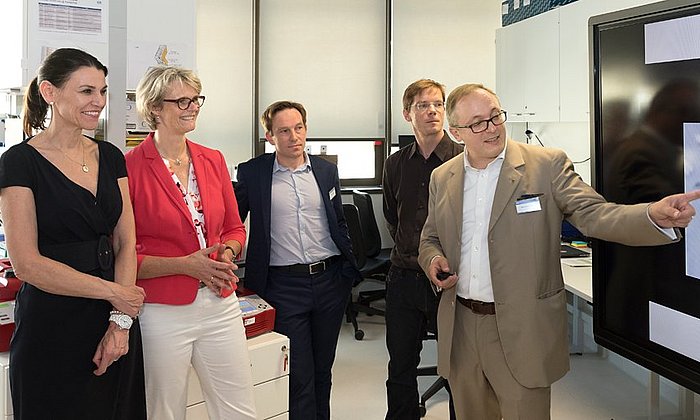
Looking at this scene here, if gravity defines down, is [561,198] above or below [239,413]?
above

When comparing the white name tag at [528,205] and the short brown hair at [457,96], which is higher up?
the short brown hair at [457,96]

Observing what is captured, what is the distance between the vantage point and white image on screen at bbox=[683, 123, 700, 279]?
136cm

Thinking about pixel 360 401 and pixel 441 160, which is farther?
pixel 360 401

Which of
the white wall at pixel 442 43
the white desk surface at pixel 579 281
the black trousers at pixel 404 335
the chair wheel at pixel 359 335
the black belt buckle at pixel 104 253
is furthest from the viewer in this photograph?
the white wall at pixel 442 43

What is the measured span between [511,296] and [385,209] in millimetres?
1202

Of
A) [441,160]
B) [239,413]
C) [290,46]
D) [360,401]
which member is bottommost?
[360,401]

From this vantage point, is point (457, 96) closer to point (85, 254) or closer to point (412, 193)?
point (412, 193)

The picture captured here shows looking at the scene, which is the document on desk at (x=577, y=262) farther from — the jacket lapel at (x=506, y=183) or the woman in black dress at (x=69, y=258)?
the woman in black dress at (x=69, y=258)

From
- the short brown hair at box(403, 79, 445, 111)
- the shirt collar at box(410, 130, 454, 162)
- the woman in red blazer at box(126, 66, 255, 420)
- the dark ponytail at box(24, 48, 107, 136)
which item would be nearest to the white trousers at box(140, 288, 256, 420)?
the woman in red blazer at box(126, 66, 255, 420)

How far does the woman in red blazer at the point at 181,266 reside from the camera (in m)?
2.10

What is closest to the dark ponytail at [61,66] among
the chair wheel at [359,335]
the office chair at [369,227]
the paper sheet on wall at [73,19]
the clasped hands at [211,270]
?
the clasped hands at [211,270]

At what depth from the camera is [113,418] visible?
1.98 m

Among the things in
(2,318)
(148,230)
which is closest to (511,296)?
(148,230)

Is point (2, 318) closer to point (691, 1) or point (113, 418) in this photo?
point (113, 418)
